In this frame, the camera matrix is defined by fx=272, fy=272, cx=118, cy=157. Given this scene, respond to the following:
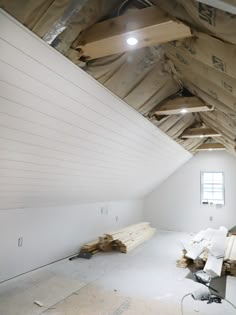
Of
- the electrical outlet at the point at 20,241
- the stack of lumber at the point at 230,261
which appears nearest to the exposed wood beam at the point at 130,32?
the electrical outlet at the point at 20,241

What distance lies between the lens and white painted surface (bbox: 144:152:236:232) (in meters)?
7.22

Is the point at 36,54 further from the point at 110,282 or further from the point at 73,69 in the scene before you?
the point at 110,282

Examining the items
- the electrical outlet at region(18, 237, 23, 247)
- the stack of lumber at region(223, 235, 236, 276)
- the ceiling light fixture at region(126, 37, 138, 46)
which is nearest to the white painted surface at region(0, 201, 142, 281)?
the electrical outlet at region(18, 237, 23, 247)

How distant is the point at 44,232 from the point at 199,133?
3.12 metres

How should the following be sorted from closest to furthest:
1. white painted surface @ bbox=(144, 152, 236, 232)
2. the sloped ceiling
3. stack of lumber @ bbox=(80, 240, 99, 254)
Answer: the sloped ceiling
stack of lumber @ bbox=(80, 240, 99, 254)
white painted surface @ bbox=(144, 152, 236, 232)

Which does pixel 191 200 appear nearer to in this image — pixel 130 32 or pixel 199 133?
pixel 199 133

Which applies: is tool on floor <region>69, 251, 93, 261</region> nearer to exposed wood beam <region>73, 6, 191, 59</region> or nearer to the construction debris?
the construction debris

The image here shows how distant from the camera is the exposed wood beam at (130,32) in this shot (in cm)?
155

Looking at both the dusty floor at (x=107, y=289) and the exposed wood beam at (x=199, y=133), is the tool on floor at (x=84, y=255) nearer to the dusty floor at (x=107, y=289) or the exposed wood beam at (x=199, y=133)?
the dusty floor at (x=107, y=289)

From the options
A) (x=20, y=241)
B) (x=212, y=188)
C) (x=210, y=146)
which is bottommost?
(x=20, y=241)

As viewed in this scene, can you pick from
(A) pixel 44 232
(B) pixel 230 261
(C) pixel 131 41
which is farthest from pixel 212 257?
(C) pixel 131 41

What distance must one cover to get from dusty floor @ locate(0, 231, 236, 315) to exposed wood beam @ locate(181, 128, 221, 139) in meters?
2.21

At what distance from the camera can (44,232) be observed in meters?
4.18

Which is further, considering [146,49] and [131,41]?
[146,49]
